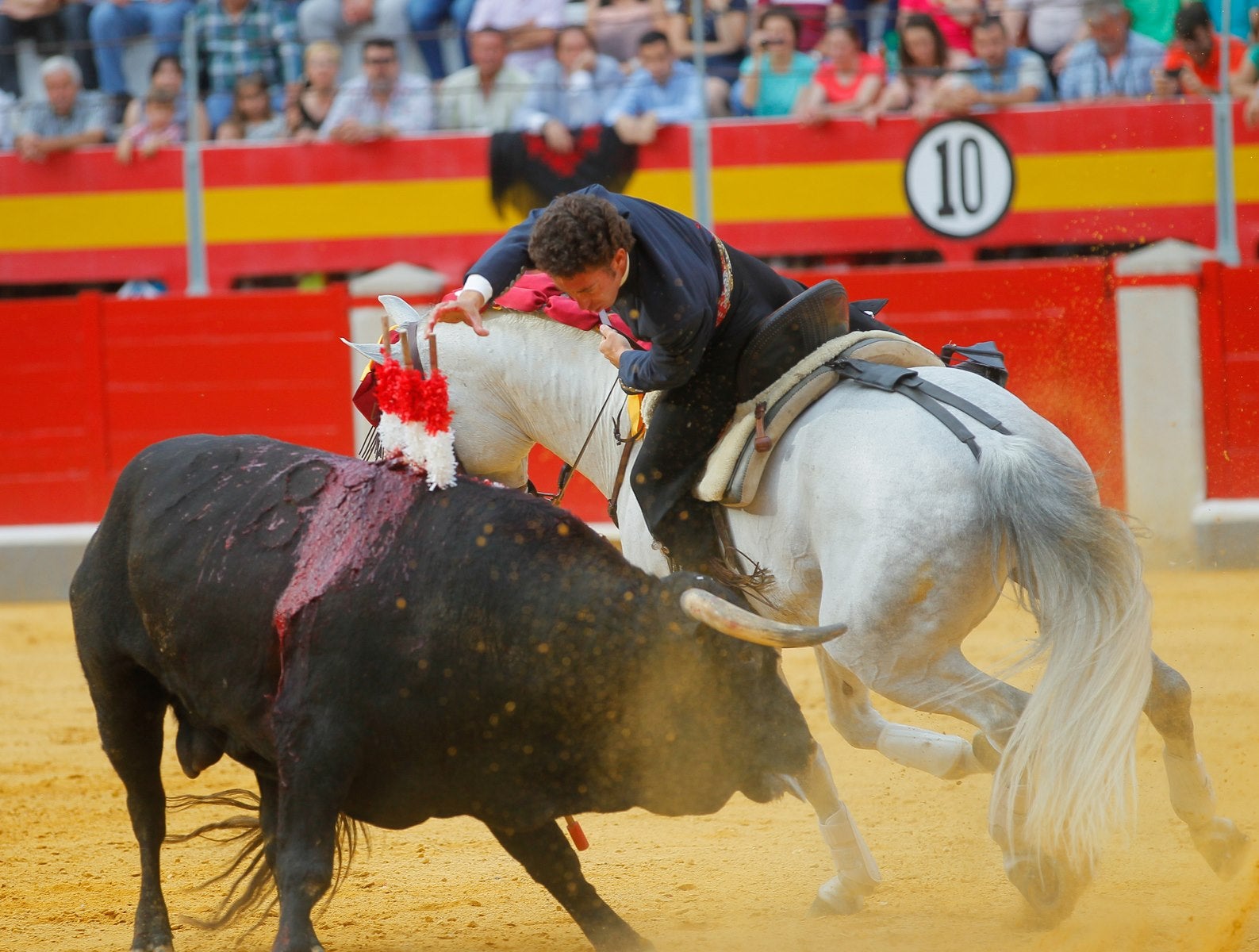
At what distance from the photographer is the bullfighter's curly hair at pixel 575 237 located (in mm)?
3068

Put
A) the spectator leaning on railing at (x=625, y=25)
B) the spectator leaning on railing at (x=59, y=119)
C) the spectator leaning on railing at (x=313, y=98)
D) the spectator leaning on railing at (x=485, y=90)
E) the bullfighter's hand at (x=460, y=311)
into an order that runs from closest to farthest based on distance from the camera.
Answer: the bullfighter's hand at (x=460, y=311) → the spectator leaning on railing at (x=485, y=90) → the spectator leaning on railing at (x=625, y=25) → the spectator leaning on railing at (x=313, y=98) → the spectator leaning on railing at (x=59, y=119)

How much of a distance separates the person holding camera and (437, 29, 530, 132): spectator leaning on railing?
119cm

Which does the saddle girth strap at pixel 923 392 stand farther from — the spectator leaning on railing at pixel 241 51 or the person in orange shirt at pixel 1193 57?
the spectator leaning on railing at pixel 241 51

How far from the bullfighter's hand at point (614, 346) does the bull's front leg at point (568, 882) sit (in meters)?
1.13

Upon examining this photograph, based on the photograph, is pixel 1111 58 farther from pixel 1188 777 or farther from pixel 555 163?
pixel 1188 777

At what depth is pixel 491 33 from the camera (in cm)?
A: 827

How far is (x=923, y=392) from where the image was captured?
3.25m

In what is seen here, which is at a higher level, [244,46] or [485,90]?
[244,46]

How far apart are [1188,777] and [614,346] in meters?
1.58

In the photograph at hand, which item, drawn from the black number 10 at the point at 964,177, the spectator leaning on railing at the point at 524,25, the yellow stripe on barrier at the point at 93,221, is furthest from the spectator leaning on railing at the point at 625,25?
the yellow stripe on barrier at the point at 93,221

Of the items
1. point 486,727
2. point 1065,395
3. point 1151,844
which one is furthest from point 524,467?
point 1065,395

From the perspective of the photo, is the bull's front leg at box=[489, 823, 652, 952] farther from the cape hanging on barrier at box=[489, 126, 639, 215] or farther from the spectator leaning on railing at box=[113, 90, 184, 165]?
the spectator leaning on railing at box=[113, 90, 184, 165]

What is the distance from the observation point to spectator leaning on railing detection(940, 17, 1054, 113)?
786cm

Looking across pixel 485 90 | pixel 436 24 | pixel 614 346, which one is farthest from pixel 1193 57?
pixel 614 346
